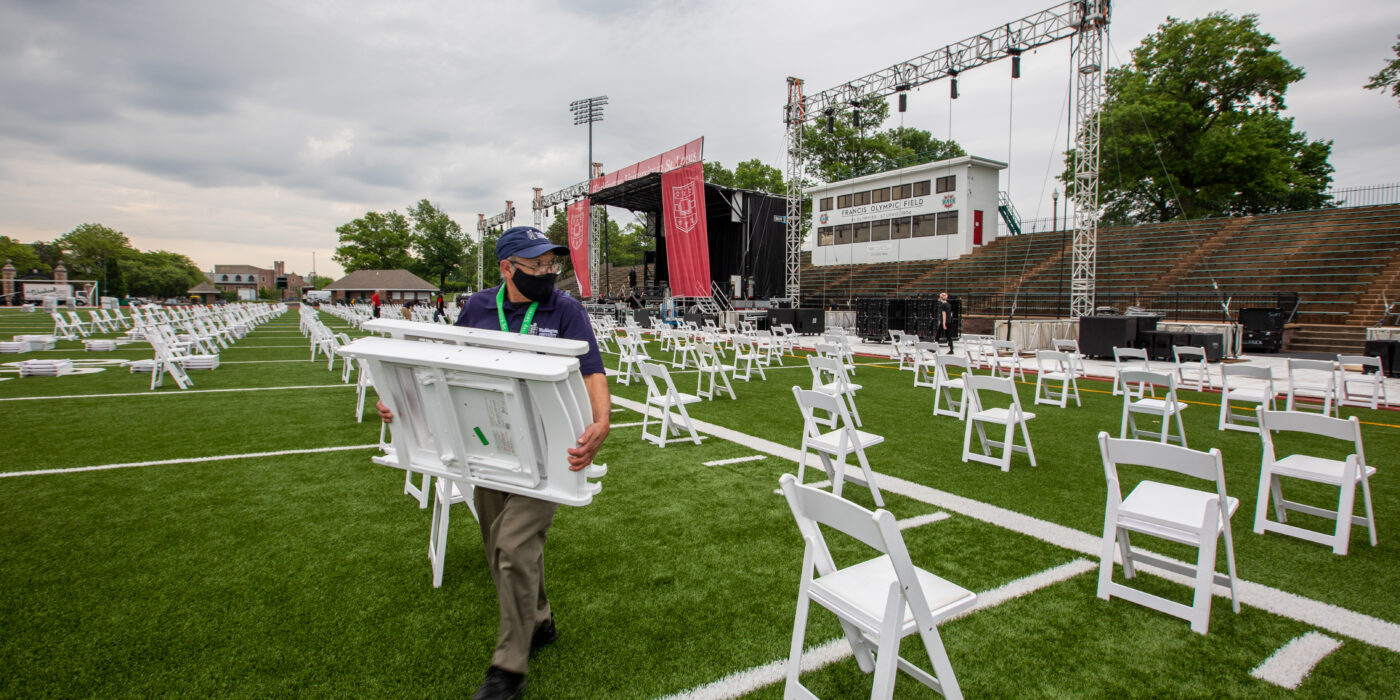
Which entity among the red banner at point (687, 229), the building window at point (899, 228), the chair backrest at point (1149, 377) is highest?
the building window at point (899, 228)

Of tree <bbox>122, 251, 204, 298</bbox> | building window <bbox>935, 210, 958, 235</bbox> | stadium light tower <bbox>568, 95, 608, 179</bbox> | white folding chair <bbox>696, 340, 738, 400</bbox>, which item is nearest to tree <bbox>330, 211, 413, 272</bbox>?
tree <bbox>122, 251, 204, 298</bbox>

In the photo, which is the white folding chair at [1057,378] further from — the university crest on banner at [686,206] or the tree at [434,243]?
the tree at [434,243]

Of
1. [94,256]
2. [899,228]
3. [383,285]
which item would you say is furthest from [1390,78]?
[94,256]

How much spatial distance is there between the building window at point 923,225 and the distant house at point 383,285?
5717 cm

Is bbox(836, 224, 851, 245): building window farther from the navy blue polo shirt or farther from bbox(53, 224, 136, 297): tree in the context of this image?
bbox(53, 224, 136, 297): tree

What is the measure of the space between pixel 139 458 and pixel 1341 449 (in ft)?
37.2

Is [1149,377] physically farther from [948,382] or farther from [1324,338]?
[1324,338]

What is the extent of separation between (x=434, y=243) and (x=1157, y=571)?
79.7m

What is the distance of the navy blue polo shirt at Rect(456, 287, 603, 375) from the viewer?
2246 mm

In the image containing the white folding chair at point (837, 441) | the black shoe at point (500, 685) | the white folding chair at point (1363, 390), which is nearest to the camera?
the black shoe at point (500, 685)

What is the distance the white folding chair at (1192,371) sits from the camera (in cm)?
875

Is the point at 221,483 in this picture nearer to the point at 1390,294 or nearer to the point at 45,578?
the point at 45,578

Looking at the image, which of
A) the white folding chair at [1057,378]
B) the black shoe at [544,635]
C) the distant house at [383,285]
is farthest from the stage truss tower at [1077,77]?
the distant house at [383,285]

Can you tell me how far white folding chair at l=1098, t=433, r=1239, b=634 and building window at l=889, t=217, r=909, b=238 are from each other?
1194 inches
